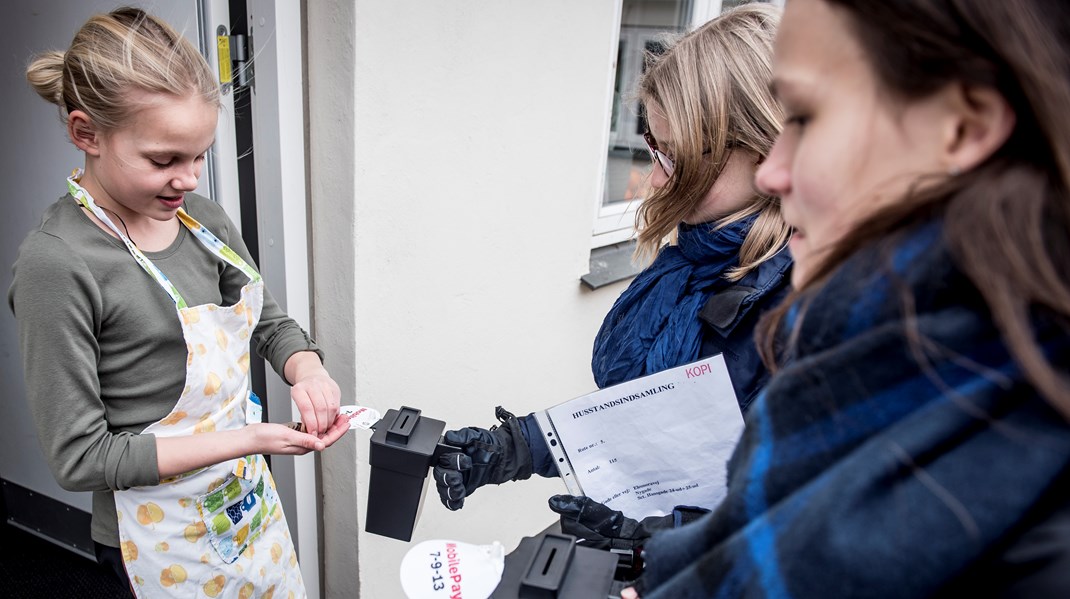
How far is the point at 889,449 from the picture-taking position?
494 millimetres

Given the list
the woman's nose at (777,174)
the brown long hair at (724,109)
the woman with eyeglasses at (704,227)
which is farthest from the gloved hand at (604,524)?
the woman's nose at (777,174)

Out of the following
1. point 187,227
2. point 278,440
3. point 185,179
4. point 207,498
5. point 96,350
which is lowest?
point 207,498

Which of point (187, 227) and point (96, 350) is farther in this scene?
point (187, 227)

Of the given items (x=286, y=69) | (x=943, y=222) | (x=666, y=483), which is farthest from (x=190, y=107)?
(x=943, y=222)

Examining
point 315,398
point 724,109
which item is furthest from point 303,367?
point 724,109

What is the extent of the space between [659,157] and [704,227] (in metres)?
0.17

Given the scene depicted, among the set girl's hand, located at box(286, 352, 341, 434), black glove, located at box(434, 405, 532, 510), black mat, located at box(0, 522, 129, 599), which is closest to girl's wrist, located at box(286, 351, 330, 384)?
girl's hand, located at box(286, 352, 341, 434)

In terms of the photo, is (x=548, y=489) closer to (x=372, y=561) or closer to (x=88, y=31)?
(x=372, y=561)

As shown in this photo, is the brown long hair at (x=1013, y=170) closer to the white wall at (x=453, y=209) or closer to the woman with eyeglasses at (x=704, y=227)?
the woman with eyeglasses at (x=704, y=227)

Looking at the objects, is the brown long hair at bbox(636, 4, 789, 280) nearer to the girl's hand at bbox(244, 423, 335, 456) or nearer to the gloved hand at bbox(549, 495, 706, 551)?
the gloved hand at bbox(549, 495, 706, 551)

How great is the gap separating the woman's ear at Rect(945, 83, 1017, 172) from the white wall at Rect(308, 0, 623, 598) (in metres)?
1.27

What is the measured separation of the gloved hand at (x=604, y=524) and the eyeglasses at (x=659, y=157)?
60 centimetres

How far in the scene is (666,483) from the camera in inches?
48.1

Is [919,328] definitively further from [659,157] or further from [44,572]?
[44,572]
